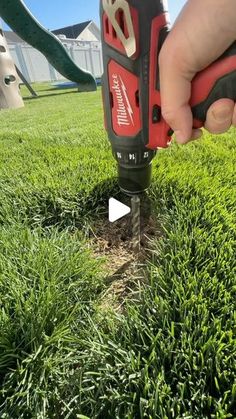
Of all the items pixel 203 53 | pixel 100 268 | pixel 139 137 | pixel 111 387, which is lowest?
pixel 100 268

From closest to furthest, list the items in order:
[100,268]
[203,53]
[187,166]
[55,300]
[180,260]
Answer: [203,53] → [55,300] → [180,260] → [100,268] → [187,166]

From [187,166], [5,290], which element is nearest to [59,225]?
[5,290]

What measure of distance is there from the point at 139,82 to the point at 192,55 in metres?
0.20

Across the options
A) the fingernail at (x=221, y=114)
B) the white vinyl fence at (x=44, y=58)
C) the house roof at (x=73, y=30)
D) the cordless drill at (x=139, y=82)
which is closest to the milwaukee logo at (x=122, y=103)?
the cordless drill at (x=139, y=82)

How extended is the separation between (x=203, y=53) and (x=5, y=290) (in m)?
0.88

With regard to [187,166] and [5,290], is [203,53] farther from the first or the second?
A: [187,166]

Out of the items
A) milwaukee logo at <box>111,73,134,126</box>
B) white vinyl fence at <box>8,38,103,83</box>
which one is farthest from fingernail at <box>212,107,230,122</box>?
white vinyl fence at <box>8,38,103,83</box>

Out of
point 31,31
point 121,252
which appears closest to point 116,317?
point 121,252

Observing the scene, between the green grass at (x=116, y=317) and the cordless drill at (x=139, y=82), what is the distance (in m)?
0.37

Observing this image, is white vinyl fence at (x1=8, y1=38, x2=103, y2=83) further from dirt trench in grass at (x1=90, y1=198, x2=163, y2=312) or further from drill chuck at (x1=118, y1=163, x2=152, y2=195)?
drill chuck at (x1=118, y1=163, x2=152, y2=195)

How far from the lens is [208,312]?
762 millimetres

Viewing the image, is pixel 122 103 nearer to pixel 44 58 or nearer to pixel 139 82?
pixel 139 82

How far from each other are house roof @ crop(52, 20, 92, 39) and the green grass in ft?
103

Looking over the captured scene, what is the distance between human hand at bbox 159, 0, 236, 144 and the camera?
58cm
